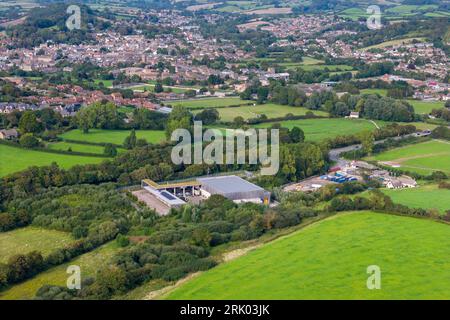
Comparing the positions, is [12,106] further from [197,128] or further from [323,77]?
[323,77]

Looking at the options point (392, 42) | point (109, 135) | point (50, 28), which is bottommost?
point (109, 135)

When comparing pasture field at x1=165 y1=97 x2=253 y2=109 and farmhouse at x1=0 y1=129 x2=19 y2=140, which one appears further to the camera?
pasture field at x1=165 y1=97 x2=253 y2=109

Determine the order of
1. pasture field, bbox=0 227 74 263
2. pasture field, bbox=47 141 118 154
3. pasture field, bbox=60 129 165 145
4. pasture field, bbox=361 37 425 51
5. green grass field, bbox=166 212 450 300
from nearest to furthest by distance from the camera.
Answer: green grass field, bbox=166 212 450 300 → pasture field, bbox=0 227 74 263 → pasture field, bbox=47 141 118 154 → pasture field, bbox=60 129 165 145 → pasture field, bbox=361 37 425 51

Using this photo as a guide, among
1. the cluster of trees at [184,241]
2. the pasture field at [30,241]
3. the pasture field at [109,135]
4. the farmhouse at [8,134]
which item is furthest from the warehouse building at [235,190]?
the farmhouse at [8,134]

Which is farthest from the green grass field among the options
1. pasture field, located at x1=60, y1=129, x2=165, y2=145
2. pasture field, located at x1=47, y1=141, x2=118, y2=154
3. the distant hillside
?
the distant hillside

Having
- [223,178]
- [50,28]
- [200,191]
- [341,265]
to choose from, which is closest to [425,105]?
[223,178]

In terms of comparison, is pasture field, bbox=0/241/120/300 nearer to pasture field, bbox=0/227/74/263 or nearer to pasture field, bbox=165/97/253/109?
pasture field, bbox=0/227/74/263

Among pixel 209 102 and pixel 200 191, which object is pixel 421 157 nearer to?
pixel 200 191
